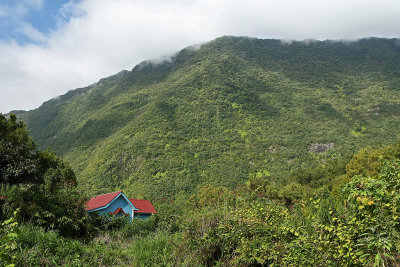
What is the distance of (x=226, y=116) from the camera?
4188 inches

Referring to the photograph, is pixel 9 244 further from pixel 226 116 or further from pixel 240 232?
pixel 226 116

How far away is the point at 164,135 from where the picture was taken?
90750mm

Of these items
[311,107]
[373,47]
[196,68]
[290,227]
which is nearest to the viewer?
[290,227]

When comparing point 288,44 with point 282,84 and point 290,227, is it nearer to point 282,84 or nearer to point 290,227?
point 282,84

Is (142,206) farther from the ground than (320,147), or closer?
farther from the ground

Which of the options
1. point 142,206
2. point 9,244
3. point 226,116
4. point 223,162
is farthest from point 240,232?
point 226,116

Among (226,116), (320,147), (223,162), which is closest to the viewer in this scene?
(223,162)

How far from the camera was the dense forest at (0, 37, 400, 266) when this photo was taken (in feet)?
13.2

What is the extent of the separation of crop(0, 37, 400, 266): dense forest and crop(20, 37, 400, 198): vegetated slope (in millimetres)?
561

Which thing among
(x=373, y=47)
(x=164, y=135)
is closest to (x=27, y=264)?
(x=164, y=135)

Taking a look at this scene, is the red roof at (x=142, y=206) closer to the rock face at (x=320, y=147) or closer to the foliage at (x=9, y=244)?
the foliage at (x=9, y=244)

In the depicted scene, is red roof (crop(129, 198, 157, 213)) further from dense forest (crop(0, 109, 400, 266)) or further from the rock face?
the rock face

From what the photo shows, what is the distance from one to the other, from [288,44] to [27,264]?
195m

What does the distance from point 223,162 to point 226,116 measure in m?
31.8
